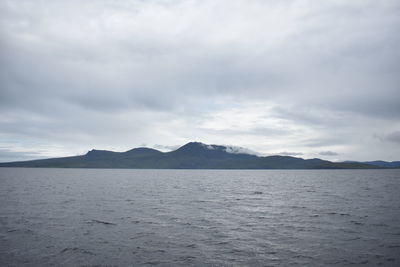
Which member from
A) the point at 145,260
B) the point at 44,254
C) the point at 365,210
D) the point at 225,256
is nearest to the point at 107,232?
the point at 44,254

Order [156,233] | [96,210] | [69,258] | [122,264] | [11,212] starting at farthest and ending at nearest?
[96,210] < [11,212] < [156,233] < [69,258] < [122,264]

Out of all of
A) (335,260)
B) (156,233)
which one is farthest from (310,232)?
(156,233)

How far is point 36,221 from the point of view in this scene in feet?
129

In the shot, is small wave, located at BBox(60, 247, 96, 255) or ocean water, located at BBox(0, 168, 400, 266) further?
small wave, located at BBox(60, 247, 96, 255)

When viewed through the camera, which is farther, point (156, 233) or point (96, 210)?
point (96, 210)

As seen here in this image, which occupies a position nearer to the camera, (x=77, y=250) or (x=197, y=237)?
Answer: (x=77, y=250)

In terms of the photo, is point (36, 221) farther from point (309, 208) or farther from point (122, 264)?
point (309, 208)

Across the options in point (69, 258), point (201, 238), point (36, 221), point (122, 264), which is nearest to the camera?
point (122, 264)

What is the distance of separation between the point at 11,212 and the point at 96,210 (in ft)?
44.2

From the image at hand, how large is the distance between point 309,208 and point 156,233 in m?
34.2

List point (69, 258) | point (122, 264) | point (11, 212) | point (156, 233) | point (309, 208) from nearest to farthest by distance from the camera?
point (122, 264) < point (69, 258) < point (156, 233) < point (11, 212) < point (309, 208)

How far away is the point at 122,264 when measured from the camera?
22.6 meters

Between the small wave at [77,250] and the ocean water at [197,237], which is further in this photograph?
the small wave at [77,250]

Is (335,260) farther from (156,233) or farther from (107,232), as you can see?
(107,232)
